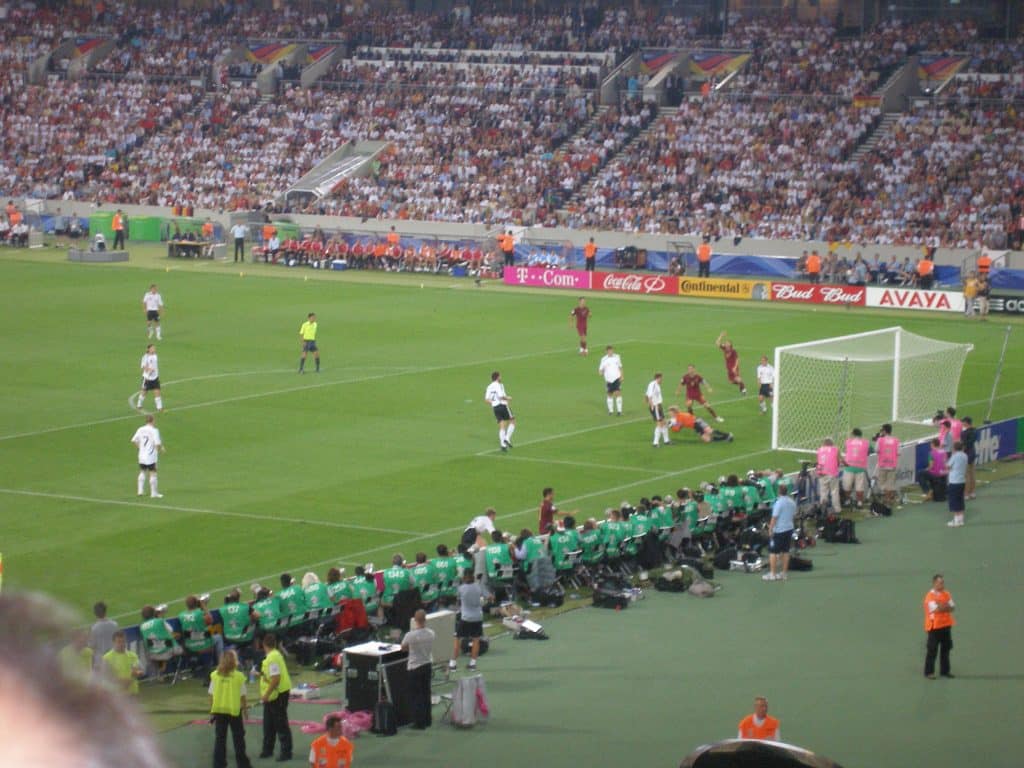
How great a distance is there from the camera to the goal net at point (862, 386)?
33938mm

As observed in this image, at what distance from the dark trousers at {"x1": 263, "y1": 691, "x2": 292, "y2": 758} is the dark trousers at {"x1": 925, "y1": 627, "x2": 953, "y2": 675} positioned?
7.97m

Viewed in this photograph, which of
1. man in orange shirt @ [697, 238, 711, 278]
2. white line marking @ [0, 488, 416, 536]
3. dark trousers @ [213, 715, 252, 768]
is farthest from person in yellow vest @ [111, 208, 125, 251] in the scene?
dark trousers @ [213, 715, 252, 768]

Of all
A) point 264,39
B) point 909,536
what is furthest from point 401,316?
point 264,39

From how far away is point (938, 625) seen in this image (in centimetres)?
1948

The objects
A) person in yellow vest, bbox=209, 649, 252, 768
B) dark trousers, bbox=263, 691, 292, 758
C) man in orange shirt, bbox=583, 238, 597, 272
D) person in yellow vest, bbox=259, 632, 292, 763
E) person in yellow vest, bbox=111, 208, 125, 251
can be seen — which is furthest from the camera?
person in yellow vest, bbox=111, 208, 125, 251

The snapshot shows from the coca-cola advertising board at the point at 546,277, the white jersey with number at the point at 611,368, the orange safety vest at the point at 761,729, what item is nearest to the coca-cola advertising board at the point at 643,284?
the coca-cola advertising board at the point at 546,277

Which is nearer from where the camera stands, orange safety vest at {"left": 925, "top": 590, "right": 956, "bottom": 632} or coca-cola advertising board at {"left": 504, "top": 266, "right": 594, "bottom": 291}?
orange safety vest at {"left": 925, "top": 590, "right": 956, "bottom": 632}

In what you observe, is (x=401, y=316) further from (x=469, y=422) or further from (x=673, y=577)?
(x=673, y=577)

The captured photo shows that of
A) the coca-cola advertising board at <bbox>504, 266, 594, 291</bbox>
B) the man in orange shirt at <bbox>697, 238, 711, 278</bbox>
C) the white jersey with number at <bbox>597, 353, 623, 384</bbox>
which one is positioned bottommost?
the white jersey with number at <bbox>597, 353, 623, 384</bbox>

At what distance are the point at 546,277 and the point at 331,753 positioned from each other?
1911 inches

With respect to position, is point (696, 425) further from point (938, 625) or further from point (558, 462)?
point (938, 625)

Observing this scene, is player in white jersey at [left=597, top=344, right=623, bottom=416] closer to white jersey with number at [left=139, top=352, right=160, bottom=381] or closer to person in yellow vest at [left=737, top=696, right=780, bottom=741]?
white jersey with number at [left=139, top=352, right=160, bottom=381]

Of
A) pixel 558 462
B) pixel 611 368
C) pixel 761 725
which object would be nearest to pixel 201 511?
pixel 558 462

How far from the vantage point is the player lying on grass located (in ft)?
114
